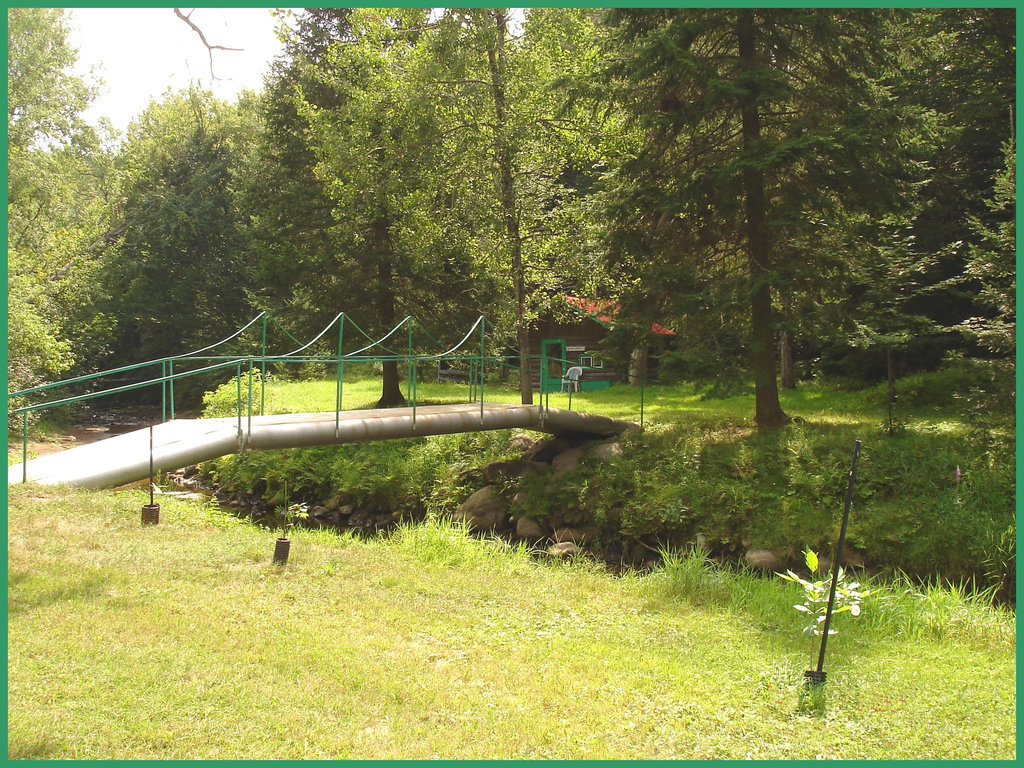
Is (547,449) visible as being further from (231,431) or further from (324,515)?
(231,431)

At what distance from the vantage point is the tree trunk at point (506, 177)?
1587cm

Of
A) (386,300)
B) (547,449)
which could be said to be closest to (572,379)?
(386,300)

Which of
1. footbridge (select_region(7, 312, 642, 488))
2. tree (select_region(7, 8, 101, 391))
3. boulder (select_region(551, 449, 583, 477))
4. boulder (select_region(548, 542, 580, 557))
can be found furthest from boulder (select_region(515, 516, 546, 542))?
tree (select_region(7, 8, 101, 391))

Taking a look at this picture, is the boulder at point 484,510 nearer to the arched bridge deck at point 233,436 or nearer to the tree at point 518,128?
the arched bridge deck at point 233,436

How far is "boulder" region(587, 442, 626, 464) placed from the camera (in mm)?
14066

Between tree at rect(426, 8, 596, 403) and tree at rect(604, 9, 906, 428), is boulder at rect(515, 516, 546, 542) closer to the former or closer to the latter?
tree at rect(426, 8, 596, 403)

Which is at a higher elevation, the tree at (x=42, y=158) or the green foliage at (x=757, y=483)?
the tree at (x=42, y=158)

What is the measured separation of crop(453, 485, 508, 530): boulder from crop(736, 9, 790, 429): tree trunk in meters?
5.07

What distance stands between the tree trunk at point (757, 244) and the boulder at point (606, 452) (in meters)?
2.63

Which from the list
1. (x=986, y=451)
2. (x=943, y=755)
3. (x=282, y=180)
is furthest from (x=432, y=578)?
(x=282, y=180)

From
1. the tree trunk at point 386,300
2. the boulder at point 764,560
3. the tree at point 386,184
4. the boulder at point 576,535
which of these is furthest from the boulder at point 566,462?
the tree trunk at point 386,300

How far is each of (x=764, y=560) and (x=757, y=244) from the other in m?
5.92

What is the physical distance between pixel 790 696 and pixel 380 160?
51.8 ft

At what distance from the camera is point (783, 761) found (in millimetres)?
4582
